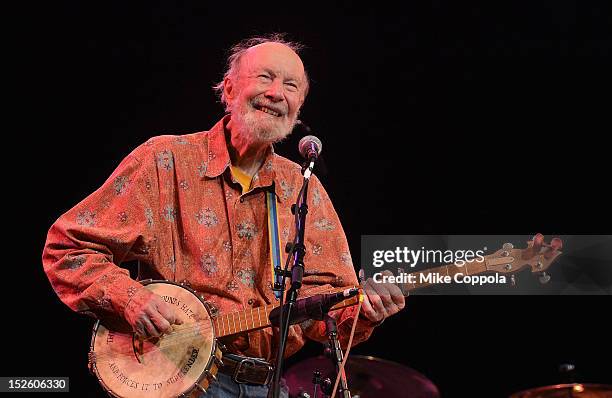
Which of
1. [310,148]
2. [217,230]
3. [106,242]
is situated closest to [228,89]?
[217,230]

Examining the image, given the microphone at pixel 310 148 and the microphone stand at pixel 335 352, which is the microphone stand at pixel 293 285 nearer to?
the microphone at pixel 310 148

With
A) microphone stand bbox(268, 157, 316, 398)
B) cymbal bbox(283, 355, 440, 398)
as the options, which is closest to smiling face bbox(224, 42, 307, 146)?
microphone stand bbox(268, 157, 316, 398)

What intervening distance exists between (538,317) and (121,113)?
135 inches

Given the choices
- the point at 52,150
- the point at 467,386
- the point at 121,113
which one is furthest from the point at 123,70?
the point at 467,386

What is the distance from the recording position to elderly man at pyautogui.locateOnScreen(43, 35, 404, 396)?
3.19m

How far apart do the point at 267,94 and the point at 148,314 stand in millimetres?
1188

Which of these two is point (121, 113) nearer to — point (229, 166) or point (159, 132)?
point (159, 132)

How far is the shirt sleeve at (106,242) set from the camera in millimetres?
3148

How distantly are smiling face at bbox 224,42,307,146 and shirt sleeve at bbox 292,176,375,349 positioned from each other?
1.11 ft

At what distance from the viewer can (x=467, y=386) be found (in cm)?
618

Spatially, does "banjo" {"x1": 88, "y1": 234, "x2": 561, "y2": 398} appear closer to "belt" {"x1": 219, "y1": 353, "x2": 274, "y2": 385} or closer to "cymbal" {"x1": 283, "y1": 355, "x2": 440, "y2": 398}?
"belt" {"x1": 219, "y1": 353, "x2": 274, "y2": 385}

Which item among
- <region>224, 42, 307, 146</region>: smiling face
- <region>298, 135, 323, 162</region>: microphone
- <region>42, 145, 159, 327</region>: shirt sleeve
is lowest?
<region>42, 145, 159, 327</region>: shirt sleeve

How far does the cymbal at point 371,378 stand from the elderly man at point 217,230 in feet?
4.26

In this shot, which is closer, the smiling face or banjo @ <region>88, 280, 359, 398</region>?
banjo @ <region>88, 280, 359, 398</region>
